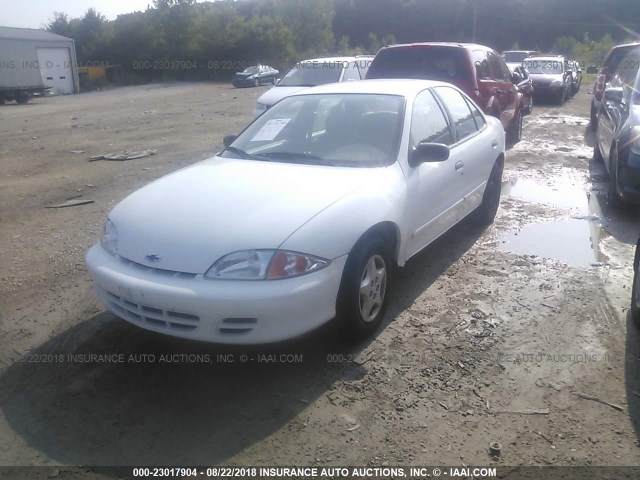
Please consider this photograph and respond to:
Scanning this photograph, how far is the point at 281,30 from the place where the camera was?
48188 millimetres

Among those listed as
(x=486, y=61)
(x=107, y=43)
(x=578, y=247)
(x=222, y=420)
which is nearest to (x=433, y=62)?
(x=486, y=61)

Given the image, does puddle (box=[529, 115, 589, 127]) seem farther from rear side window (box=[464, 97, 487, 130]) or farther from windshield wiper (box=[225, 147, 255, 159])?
windshield wiper (box=[225, 147, 255, 159])

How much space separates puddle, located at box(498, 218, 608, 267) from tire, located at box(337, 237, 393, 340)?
6.69ft

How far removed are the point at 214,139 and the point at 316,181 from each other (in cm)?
899

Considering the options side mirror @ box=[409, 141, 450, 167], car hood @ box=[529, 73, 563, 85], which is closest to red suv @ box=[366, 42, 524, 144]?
side mirror @ box=[409, 141, 450, 167]

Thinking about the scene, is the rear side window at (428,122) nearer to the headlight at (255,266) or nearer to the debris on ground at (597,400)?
the headlight at (255,266)

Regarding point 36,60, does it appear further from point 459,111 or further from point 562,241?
point 562,241

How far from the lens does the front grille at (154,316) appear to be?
324 cm

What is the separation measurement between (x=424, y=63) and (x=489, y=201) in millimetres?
3600

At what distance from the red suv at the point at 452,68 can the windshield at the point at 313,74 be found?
9.33 ft

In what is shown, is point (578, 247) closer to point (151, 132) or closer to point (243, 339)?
point (243, 339)

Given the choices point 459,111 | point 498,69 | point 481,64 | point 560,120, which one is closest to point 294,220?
point 459,111

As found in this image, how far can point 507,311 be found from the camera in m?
4.32

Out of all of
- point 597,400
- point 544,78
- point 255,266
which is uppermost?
point 544,78
